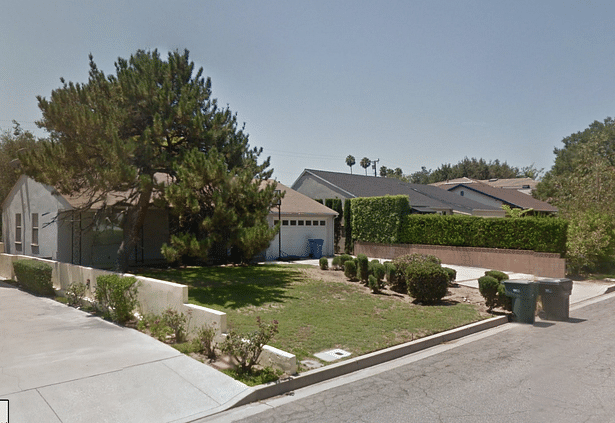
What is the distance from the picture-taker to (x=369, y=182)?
35250 mm

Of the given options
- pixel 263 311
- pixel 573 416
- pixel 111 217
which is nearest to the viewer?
pixel 573 416

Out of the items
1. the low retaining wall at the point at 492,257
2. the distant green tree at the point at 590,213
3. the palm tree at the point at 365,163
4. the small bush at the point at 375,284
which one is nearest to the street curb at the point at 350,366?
the small bush at the point at 375,284

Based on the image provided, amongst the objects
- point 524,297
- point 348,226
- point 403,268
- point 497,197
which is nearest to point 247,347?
point 524,297

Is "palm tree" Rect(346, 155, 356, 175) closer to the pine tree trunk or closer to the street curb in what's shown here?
the pine tree trunk

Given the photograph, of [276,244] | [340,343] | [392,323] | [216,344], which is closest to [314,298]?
[392,323]

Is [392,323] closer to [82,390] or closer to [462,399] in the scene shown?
[462,399]

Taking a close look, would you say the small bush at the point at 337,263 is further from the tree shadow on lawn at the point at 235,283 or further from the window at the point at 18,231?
the window at the point at 18,231

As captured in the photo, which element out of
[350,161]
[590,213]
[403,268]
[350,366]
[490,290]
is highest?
[350,161]

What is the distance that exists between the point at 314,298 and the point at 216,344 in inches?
197

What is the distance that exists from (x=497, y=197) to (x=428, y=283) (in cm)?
3138

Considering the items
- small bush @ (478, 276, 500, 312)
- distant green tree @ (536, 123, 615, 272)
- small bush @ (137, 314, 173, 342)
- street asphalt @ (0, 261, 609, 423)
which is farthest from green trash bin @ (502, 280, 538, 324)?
distant green tree @ (536, 123, 615, 272)

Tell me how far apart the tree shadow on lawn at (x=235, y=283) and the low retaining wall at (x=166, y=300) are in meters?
1.46

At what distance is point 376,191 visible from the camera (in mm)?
33156

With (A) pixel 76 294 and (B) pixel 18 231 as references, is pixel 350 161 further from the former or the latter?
(A) pixel 76 294
